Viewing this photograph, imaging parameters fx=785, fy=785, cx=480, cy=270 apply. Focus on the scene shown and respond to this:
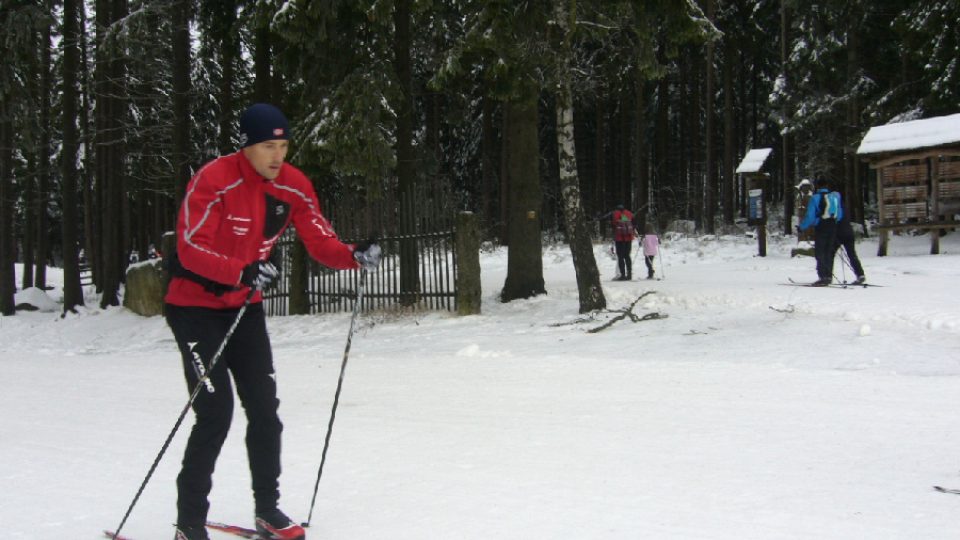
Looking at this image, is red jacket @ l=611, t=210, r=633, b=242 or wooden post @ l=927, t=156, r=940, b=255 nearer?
red jacket @ l=611, t=210, r=633, b=242

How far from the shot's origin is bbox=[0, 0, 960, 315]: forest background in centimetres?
1237

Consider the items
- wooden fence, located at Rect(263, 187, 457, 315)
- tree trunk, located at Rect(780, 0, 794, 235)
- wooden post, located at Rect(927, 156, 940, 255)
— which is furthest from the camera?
tree trunk, located at Rect(780, 0, 794, 235)

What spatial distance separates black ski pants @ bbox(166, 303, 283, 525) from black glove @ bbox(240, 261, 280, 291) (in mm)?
240

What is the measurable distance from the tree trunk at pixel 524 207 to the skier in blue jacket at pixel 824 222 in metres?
4.39

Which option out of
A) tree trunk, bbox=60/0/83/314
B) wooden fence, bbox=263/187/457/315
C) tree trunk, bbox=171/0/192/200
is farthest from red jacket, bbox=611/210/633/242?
tree trunk, bbox=60/0/83/314

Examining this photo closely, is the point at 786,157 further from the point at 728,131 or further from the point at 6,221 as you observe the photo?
the point at 6,221

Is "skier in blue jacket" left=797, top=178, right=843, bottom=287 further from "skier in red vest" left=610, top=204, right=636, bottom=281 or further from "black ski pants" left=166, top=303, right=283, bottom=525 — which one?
"black ski pants" left=166, top=303, right=283, bottom=525

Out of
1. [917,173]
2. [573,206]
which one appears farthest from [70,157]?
[917,173]

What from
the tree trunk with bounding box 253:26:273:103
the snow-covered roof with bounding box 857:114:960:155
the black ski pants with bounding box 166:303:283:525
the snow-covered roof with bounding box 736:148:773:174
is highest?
the tree trunk with bounding box 253:26:273:103

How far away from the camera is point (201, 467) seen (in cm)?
346

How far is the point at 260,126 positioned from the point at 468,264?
8822 millimetres

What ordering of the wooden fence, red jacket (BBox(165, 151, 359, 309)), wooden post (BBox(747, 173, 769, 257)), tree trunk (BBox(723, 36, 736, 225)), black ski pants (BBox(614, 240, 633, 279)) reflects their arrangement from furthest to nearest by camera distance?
tree trunk (BBox(723, 36, 736, 225)) → wooden post (BBox(747, 173, 769, 257)) → black ski pants (BBox(614, 240, 633, 279)) → the wooden fence → red jacket (BBox(165, 151, 359, 309))

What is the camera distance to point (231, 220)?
11.6 ft

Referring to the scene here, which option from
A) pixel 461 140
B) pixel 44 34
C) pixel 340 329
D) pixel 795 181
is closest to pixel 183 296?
pixel 340 329
